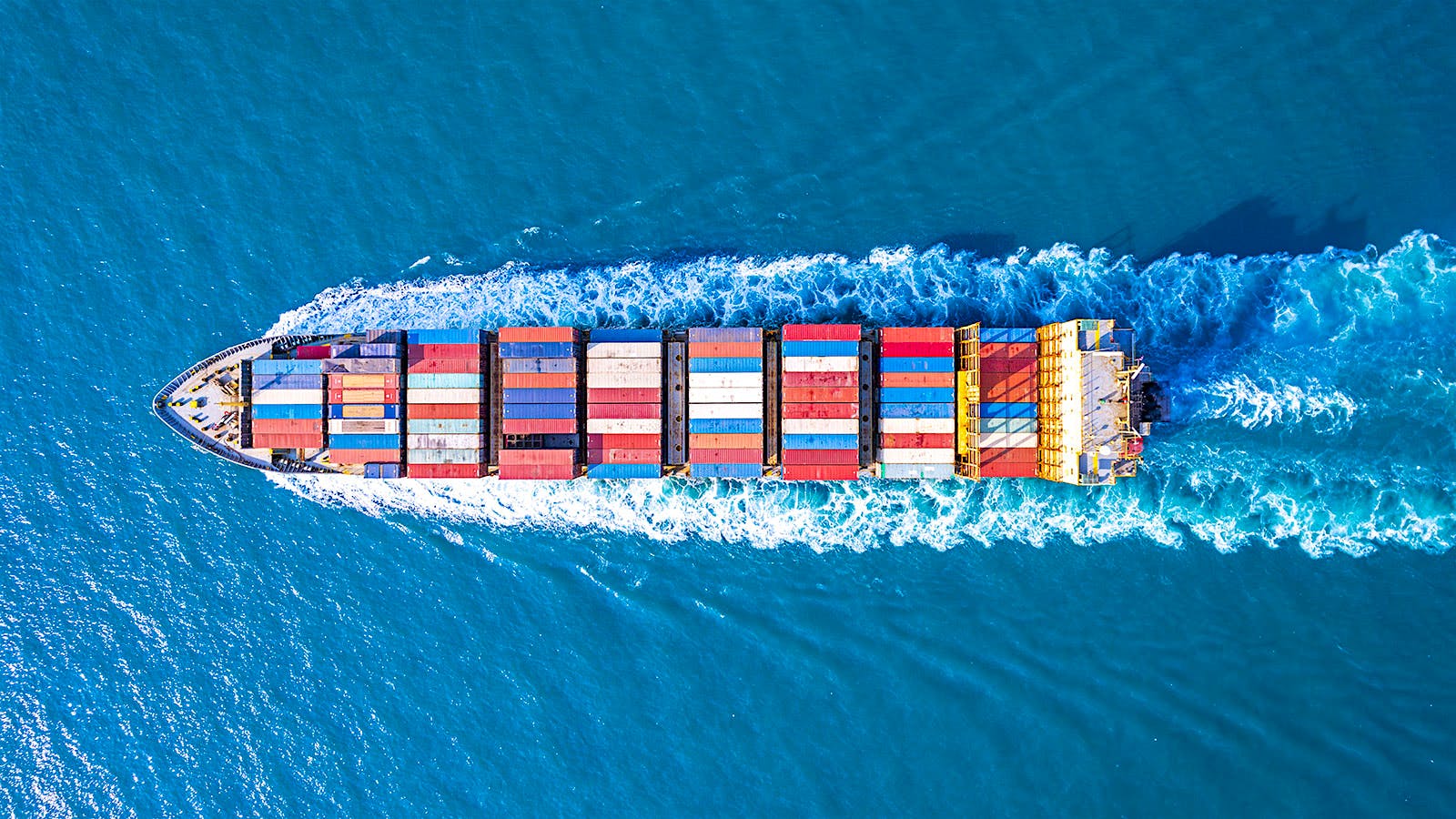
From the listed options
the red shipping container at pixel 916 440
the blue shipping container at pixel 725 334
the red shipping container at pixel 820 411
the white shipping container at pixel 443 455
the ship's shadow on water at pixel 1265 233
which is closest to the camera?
the red shipping container at pixel 820 411

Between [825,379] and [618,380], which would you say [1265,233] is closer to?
[825,379]

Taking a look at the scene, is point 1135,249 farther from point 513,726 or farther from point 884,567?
point 513,726

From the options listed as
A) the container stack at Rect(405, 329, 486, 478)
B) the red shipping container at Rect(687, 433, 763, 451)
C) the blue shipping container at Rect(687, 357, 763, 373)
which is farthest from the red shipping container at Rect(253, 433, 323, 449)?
the blue shipping container at Rect(687, 357, 763, 373)

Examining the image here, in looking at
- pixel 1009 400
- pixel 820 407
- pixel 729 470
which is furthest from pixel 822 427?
pixel 1009 400

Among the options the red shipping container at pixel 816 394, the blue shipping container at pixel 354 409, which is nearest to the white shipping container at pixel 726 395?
the red shipping container at pixel 816 394

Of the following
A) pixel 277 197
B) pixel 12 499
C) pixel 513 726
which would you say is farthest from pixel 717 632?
pixel 12 499

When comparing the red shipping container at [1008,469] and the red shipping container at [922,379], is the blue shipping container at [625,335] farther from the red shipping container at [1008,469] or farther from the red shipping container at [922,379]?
the red shipping container at [1008,469]
